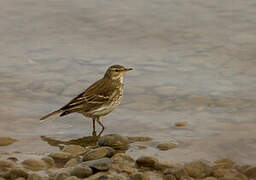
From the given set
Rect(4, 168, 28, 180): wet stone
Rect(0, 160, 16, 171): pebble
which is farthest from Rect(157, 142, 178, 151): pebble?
Rect(4, 168, 28, 180): wet stone

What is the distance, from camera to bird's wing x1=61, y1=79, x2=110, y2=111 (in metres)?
12.4

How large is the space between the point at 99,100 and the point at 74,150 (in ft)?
6.64

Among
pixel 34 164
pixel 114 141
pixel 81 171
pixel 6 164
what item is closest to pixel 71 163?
pixel 34 164

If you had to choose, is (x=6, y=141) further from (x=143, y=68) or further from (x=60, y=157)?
(x=143, y=68)

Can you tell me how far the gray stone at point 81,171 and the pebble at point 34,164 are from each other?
82cm

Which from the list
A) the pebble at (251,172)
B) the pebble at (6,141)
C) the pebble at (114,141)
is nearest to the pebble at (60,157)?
the pebble at (114,141)

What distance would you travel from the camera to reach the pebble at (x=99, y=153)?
1032 cm

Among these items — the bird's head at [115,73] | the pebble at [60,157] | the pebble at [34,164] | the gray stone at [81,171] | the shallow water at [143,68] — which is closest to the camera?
the gray stone at [81,171]

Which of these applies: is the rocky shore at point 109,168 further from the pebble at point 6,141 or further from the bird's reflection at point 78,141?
the pebble at point 6,141

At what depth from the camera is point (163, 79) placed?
15422mm

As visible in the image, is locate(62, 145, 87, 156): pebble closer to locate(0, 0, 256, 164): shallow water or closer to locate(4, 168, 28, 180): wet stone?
locate(0, 0, 256, 164): shallow water

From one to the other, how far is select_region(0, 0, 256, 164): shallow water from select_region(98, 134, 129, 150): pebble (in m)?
0.40

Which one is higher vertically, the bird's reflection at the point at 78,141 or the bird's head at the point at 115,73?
the bird's head at the point at 115,73

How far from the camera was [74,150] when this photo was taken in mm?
10938
